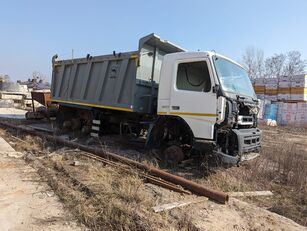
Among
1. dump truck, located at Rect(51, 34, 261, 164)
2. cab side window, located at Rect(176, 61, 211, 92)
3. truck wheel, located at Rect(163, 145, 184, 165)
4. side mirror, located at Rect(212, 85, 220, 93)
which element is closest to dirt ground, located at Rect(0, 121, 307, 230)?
truck wheel, located at Rect(163, 145, 184, 165)

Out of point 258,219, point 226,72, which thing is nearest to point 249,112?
point 226,72

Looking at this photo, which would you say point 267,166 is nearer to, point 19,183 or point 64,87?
point 19,183

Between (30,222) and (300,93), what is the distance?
23.5 m


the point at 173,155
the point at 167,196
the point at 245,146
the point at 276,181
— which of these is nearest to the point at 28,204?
the point at 167,196

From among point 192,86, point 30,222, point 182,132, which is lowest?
point 30,222

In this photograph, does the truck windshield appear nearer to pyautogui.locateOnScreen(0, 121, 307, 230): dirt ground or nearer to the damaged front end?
the damaged front end

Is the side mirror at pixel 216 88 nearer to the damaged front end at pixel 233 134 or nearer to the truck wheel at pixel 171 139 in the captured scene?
the damaged front end at pixel 233 134

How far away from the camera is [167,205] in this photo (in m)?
4.32

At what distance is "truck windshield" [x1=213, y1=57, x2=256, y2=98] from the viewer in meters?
6.69

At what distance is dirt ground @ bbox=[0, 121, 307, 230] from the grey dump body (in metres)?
1.72

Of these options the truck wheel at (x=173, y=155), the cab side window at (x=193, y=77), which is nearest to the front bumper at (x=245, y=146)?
the truck wheel at (x=173, y=155)

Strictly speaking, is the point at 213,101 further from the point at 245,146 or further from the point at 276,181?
the point at 276,181

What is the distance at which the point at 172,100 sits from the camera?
7.21m

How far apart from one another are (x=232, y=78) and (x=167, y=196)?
351 cm
